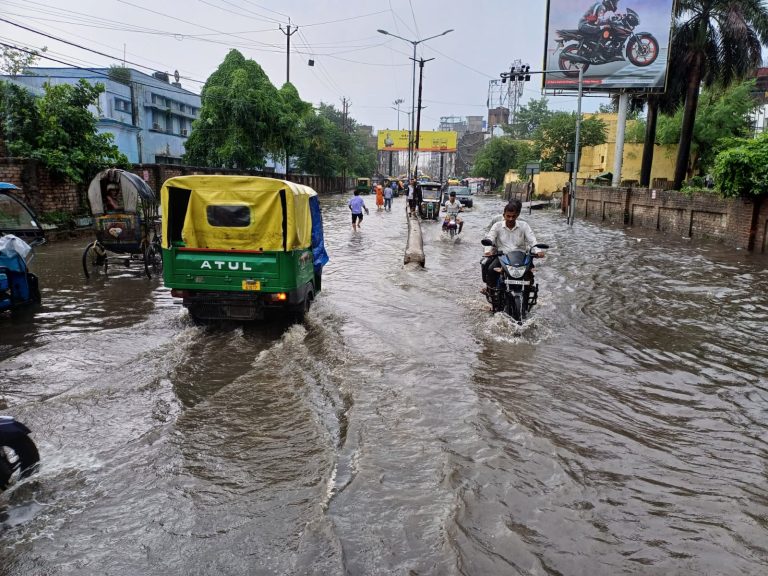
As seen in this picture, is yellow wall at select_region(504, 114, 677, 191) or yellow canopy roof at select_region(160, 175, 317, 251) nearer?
yellow canopy roof at select_region(160, 175, 317, 251)

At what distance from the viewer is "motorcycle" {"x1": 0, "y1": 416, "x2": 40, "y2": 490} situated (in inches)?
141

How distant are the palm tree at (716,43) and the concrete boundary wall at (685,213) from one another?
2264 mm

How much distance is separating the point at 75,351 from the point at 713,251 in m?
17.6

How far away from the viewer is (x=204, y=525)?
11.3 ft

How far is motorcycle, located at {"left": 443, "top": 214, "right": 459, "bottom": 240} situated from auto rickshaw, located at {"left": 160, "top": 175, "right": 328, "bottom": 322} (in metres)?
12.9

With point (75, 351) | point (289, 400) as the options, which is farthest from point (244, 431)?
point (75, 351)

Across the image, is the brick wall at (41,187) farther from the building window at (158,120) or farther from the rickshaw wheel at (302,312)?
the building window at (158,120)

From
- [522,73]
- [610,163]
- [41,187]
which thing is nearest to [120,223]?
[41,187]

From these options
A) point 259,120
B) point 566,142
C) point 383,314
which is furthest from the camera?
point 566,142

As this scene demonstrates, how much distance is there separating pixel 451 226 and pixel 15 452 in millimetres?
17931

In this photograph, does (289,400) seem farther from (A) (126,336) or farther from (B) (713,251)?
(B) (713,251)

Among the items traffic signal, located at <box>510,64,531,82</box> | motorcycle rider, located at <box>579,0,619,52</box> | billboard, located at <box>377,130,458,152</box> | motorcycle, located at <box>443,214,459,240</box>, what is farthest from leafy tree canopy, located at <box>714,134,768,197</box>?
billboard, located at <box>377,130,458,152</box>

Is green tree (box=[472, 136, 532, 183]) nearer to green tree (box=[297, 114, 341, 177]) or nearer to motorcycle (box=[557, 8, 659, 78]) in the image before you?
green tree (box=[297, 114, 341, 177])

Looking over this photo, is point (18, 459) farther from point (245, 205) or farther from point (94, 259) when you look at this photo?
point (94, 259)
